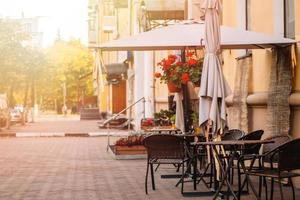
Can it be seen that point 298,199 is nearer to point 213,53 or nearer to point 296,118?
point 296,118

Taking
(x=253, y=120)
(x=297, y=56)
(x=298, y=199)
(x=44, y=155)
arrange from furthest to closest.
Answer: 1. (x=44, y=155)
2. (x=253, y=120)
3. (x=297, y=56)
4. (x=298, y=199)

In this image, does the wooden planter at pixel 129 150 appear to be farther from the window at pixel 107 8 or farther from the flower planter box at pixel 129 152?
the window at pixel 107 8

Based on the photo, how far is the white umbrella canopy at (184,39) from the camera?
10000 mm

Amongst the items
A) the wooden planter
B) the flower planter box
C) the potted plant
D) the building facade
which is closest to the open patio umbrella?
the building facade

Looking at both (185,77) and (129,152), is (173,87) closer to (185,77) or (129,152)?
(185,77)

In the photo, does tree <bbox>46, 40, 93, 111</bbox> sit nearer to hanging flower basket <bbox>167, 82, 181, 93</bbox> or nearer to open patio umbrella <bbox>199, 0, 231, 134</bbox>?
hanging flower basket <bbox>167, 82, 181, 93</bbox>

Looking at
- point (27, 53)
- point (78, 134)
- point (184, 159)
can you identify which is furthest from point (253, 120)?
point (27, 53)

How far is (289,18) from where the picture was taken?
36.1 ft

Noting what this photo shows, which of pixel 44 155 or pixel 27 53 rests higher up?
pixel 27 53

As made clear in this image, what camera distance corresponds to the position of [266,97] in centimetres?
1152

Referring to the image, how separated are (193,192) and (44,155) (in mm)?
8666

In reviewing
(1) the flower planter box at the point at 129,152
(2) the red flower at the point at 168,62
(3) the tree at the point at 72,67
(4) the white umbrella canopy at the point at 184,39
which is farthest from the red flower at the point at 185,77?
(3) the tree at the point at 72,67

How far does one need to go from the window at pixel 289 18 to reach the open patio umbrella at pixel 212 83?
2.09m

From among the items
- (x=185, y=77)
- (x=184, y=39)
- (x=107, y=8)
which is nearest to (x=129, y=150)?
(x=185, y=77)
